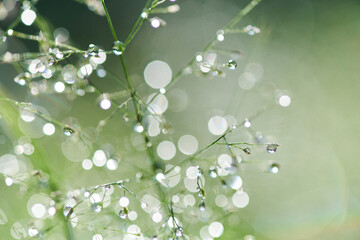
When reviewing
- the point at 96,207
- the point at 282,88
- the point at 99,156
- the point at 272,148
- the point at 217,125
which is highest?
the point at 282,88

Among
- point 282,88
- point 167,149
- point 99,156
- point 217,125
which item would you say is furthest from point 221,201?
point 282,88

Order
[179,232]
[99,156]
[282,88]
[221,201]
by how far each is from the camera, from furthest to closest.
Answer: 1. [282,88]
2. [221,201]
3. [99,156]
4. [179,232]

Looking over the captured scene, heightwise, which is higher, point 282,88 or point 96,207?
point 282,88

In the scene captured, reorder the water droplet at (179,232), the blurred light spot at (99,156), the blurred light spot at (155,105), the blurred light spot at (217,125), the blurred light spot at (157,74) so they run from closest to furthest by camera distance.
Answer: the water droplet at (179,232) → the blurred light spot at (155,105) → the blurred light spot at (99,156) → the blurred light spot at (217,125) → the blurred light spot at (157,74)

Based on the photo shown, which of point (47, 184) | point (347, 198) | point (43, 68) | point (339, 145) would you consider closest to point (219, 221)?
point (47, 184)

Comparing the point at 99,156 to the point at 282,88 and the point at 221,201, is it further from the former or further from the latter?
the point at 282,88

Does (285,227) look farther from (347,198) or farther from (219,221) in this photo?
(219,221)

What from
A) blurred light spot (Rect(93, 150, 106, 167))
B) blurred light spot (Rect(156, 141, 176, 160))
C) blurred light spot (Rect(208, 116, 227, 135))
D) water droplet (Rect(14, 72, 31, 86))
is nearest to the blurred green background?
blurred light spot (Rect(208, 116, 227, 135))

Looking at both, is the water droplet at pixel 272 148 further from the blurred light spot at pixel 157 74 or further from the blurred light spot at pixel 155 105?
the blurred light spot at pixel 157 74

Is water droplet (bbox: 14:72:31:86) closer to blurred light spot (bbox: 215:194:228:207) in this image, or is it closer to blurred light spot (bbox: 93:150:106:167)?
blurred light spot (bbox: 93:150:106:167)

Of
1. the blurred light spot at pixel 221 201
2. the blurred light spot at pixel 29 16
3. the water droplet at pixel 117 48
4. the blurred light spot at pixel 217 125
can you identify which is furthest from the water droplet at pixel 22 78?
the blurred light spot at pixel 217 125
